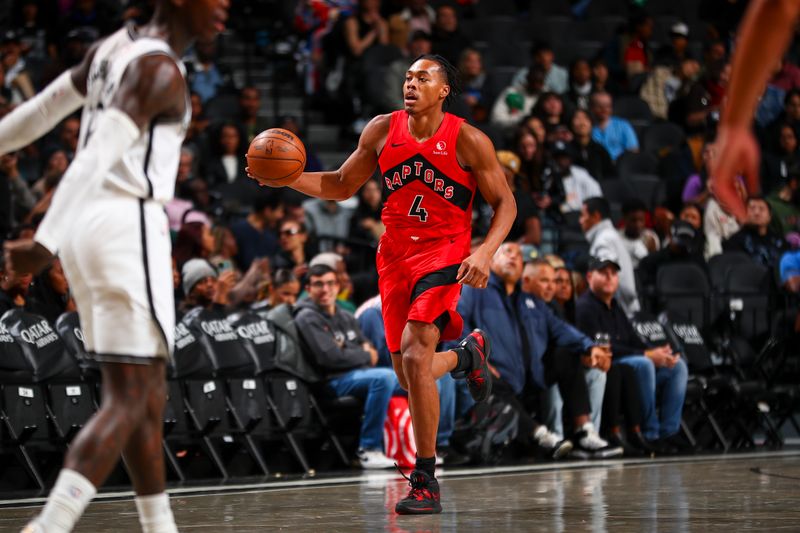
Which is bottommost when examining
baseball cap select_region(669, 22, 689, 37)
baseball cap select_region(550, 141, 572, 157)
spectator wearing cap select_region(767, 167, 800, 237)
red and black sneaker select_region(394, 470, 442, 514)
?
red and black sneaker select_region(394, 470, 442, 514)

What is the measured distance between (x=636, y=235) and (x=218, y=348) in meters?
5.20

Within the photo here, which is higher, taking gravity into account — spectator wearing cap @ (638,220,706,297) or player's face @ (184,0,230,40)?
player's face @ (184,0,230,40)

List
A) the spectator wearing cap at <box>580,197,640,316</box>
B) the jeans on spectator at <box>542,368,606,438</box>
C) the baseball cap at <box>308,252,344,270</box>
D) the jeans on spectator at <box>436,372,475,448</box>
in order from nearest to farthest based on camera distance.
A: the jeans on spectator at <box>436,372,475,448</box>
the baseball cap at <box>308,252,344,270</box>
the jeans on spectator at <box>542,368,606,438</box>
the spectator wearing cap at <box>580,197,640,316</box>

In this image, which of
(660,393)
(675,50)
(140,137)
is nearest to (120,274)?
(140,137)

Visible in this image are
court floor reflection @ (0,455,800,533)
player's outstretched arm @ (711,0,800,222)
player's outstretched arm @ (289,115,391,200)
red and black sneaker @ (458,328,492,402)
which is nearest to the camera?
player's outstretched arm @ (711,0,800,222)

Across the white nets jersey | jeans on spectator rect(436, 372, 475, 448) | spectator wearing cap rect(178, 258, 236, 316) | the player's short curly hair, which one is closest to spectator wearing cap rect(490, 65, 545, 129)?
jeans on spectator rect(436, 372, 475, 448)

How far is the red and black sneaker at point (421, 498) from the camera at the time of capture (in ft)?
20.2

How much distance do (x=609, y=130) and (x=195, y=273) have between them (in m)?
7.14

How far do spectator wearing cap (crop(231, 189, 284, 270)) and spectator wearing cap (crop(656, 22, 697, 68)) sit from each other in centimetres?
659

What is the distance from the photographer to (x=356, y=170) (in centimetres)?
672

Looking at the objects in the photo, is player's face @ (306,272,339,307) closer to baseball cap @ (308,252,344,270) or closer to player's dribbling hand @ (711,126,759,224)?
baseball cap @ (308,252,344,270)

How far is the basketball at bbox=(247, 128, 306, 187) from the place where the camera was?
6.40 meters

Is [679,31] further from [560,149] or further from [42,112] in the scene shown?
[42,112]

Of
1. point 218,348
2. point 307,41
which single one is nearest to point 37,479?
point 218,348
